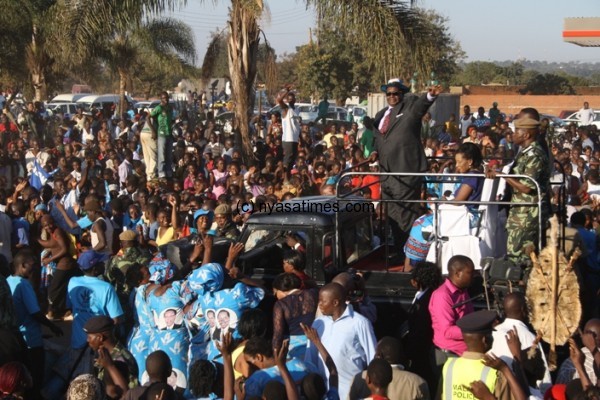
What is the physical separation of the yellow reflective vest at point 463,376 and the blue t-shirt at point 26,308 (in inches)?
154

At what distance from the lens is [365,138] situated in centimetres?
1673

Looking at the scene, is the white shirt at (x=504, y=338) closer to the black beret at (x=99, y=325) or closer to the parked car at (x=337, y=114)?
the black beret at (x=99, y=325)

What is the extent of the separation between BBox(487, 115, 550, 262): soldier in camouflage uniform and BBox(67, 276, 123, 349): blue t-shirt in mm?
3420

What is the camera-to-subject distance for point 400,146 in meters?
9.22

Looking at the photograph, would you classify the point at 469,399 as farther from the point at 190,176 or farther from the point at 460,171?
the point at 190,176

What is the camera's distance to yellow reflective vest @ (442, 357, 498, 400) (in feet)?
16.7

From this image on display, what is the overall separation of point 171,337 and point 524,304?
2733 millimetres

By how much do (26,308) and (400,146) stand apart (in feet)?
13.4

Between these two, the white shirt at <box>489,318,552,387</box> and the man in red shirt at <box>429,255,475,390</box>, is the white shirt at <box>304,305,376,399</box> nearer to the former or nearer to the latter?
the man in red shirt at <box>429,255,475,390</box>

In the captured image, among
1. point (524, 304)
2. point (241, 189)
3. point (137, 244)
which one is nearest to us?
point (524, 304)

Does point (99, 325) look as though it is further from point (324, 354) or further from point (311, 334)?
point (324, 354)

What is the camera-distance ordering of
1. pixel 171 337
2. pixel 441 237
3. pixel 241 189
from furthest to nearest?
pixel 241 189 < pixel 441 237 < pixel 171 337

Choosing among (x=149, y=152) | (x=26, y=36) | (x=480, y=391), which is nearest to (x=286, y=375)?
(x=480, y=391)

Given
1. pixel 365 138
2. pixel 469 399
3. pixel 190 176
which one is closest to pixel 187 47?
pixel 365 138
